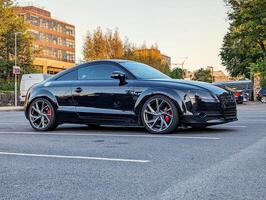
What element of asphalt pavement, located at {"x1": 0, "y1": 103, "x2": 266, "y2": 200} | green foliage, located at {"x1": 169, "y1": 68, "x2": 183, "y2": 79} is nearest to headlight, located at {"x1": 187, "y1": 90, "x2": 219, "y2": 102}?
asphalt pavement, located at {"x1": 0, "y1": 103, "x2": 266, "y2": 200}

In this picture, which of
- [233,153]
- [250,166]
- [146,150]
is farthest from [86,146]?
[250,166]

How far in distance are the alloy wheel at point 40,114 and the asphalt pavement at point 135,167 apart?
148 cm

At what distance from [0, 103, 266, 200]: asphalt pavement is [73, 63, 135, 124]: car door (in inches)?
33.2

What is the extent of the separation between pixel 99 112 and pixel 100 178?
4.87m

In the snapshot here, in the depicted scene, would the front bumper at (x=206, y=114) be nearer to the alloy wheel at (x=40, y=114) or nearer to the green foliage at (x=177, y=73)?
the alloy wheel at (x=40, y=114)

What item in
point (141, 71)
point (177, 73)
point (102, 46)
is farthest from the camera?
point (177, 73)

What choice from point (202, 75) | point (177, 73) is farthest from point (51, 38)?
point (202, 75)

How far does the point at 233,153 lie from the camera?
20.4 ft

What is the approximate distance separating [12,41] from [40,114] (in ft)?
138

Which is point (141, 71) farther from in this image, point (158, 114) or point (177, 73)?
point (177, 73)

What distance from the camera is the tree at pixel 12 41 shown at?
49469 millimetres

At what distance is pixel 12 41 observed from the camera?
50500 mm

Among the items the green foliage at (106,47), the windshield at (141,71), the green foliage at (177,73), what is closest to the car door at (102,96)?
the windshield at (141,71)

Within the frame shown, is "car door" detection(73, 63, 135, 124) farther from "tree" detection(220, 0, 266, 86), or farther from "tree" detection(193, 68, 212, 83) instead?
"tree" detection(193, 68, 212, 83)
